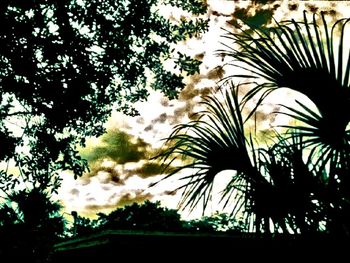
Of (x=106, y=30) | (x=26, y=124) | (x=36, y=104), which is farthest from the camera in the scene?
(x=26, y=124)

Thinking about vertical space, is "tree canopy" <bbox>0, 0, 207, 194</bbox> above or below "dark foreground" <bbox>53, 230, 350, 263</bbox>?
above

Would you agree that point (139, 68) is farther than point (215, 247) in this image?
Yes

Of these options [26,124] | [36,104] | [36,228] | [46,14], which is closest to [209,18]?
[46,14]

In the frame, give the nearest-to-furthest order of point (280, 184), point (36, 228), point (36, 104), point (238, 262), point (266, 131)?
point (280, 184) < point (266, 131) < point (238, 262) < point (36, 104) < point (36, 228)

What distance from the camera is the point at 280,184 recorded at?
324 centimetres

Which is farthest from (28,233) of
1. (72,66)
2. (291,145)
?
(291,145)

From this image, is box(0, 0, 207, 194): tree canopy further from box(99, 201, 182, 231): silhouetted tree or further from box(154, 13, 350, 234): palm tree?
box(99, 201, 182, 231): silhouetted tree

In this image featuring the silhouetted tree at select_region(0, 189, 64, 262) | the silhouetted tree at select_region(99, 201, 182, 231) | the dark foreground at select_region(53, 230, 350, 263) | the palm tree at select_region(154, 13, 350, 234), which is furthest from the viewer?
the silhouetted tree at select_region(99, 201, 182, 231)

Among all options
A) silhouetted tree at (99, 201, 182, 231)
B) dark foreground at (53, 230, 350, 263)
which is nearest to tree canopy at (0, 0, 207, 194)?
dark foreground at (53, 230, 350, 263)

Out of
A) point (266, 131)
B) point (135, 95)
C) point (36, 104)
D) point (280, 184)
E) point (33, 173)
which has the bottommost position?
point (280, 184)

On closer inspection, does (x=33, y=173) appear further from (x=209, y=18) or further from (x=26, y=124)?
(x=209, y=18)

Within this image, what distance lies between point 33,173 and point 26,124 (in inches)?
64.5

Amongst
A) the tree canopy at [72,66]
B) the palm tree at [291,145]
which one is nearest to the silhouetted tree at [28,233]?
the tree canopy at [72,66]

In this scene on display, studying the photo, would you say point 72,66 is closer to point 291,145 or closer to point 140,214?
point 291,145
